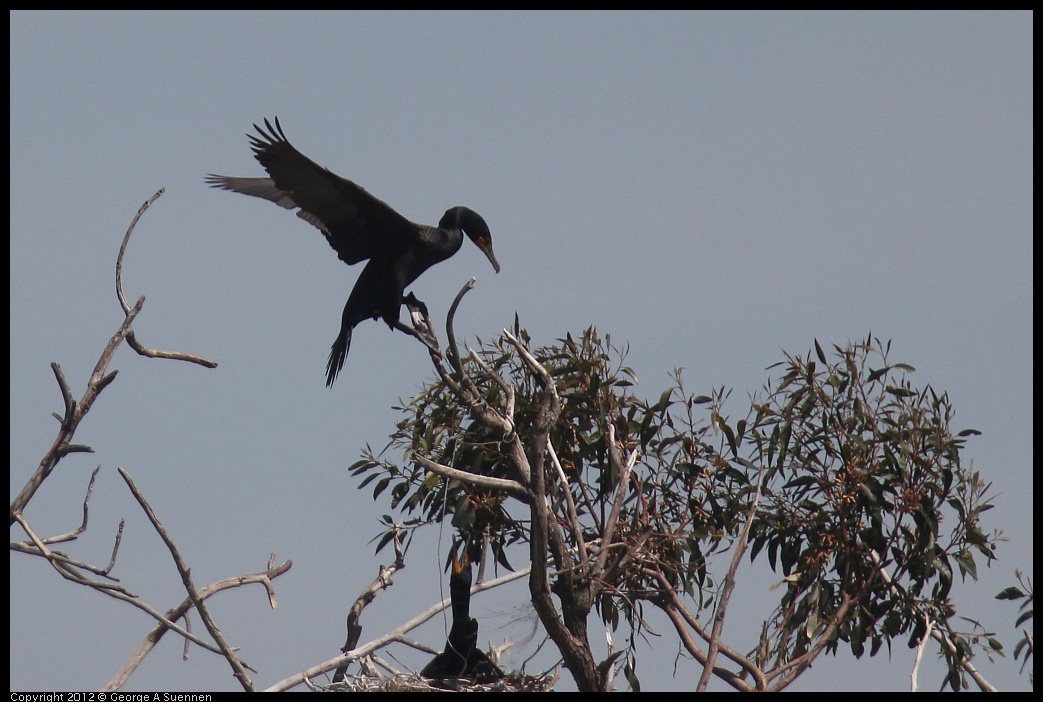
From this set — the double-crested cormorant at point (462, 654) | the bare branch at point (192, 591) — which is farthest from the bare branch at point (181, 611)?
the double-crested cormorant at point (462, 654)

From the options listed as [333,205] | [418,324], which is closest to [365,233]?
[333,205]

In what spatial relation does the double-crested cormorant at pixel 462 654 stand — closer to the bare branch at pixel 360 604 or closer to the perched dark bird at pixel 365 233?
the bare branch at pixel 360 604

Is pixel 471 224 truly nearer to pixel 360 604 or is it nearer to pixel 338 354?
pixel 338 354

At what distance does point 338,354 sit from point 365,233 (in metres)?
0.79

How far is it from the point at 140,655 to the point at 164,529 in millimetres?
686

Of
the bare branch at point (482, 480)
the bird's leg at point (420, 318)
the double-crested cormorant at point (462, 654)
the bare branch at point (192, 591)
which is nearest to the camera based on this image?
the bare branch at point (192, 591)

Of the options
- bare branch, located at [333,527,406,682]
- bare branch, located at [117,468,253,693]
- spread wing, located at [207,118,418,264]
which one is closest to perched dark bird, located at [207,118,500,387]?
spread wing, located at [207,118,418,264]

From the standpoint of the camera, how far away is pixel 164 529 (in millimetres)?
4574

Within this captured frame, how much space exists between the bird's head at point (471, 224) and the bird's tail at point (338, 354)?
920 millimetres

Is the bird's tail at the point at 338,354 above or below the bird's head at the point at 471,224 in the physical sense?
below

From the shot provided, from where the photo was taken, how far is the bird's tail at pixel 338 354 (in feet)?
24.7

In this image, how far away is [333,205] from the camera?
25.3 ft

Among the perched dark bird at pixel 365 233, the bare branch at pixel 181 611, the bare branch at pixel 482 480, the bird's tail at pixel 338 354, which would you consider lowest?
the bare branch at pixel 181 611

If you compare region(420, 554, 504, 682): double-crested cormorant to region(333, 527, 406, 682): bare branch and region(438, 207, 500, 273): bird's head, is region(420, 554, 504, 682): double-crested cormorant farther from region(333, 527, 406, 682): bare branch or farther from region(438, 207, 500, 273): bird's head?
region(438, 207, 500, 273): bird's head
